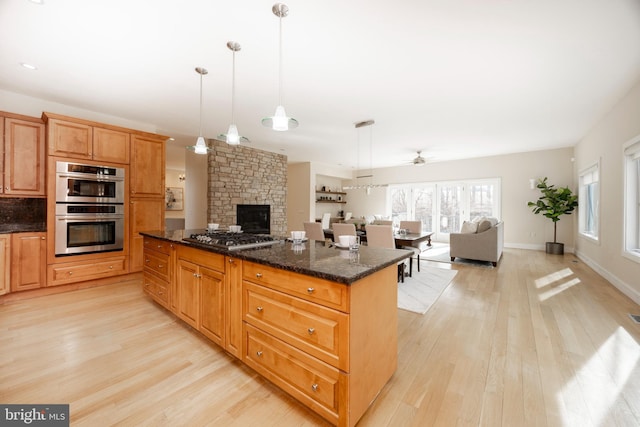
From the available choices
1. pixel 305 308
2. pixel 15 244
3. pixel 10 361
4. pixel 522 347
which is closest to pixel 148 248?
pixel 10 361

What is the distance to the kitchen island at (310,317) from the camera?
1.28 meters

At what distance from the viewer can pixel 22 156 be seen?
10.4 ft

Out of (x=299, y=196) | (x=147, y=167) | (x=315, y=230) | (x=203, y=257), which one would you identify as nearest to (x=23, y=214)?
(x=147, y=167)

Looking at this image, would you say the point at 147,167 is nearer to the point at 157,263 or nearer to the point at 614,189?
the point at 157,263

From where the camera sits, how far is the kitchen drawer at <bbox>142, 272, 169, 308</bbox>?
2580 mm

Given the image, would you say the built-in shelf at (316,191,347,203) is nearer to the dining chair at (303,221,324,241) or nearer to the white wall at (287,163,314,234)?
the white wall at (287,163,314,234)

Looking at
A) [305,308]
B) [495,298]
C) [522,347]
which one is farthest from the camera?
[495,298]

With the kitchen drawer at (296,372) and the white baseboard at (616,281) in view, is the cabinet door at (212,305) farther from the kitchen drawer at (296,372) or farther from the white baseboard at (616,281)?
the white baseboard at (616,281)

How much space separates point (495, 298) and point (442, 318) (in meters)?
1.05

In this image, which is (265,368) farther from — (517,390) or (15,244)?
(15,244)

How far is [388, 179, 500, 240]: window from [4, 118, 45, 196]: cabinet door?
8433 millimetres

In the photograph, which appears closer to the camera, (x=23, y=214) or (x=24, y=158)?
(x=24, y=158)

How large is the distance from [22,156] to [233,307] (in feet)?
11.9

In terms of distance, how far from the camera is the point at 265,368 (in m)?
1.62
